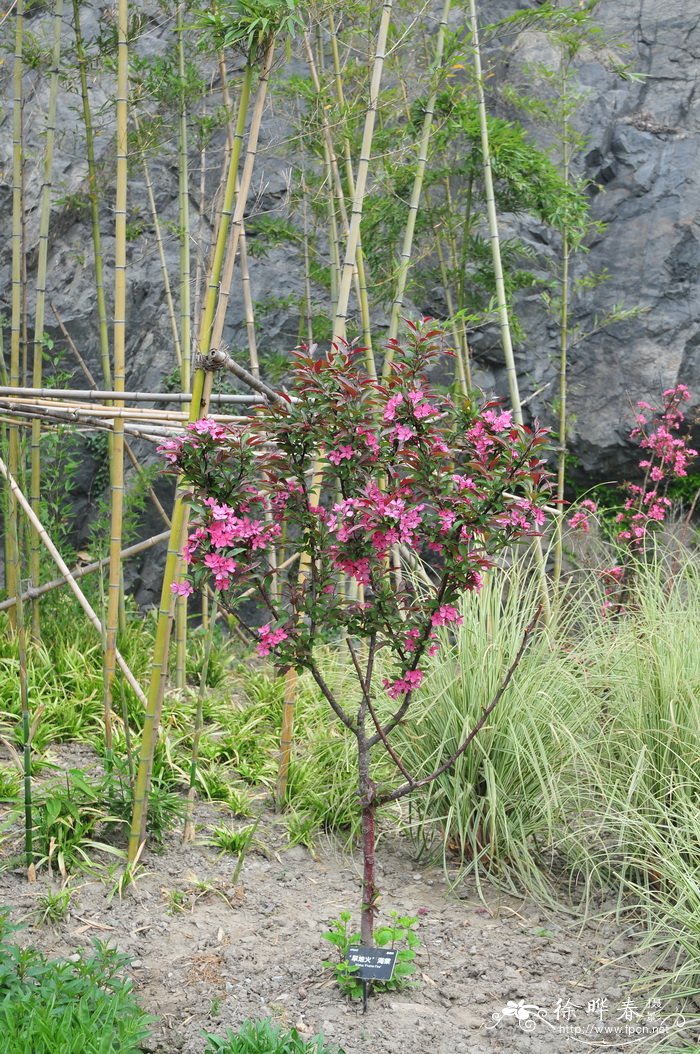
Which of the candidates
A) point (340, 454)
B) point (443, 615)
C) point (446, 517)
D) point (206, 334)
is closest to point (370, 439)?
point (340, 454)

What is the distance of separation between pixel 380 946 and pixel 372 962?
0.23 metres

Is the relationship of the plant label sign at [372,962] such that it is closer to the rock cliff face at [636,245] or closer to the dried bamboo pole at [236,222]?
the dried bamboo pole at [236,222]

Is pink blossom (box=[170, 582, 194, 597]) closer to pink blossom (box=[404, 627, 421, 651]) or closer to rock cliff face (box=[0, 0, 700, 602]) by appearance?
Answer: pink blossom (box=[404, 627, 421, 651])

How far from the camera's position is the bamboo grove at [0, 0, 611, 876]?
2.46m

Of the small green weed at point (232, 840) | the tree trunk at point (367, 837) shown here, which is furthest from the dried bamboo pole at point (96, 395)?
the small green weed at point (232, 840)

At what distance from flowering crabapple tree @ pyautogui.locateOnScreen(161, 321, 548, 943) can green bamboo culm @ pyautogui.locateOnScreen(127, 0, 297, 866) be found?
0.82ft

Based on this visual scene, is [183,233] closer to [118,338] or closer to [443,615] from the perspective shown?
[118,338]

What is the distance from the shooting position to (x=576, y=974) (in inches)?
83.8

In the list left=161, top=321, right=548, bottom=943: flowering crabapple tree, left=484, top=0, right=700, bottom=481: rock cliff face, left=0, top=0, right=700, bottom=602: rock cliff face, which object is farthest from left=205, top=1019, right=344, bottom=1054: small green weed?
left=484, top=0, right=700, bottom=481: rock cliff face

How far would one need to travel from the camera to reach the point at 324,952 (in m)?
2.17

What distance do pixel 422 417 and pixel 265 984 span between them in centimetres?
128

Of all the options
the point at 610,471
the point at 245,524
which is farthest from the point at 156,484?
the point at 245,524

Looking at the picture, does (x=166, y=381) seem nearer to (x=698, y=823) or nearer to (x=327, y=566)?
(x=327, y=566)

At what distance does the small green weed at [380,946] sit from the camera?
199 centimetres
